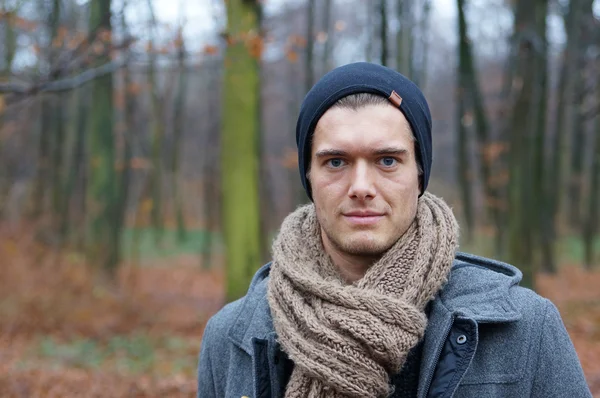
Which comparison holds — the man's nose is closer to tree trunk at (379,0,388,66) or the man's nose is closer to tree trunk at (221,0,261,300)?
tree trunk at (221,0,261,300)

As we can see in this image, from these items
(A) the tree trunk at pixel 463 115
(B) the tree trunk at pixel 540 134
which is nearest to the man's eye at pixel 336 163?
(B) the tree trunk at pixel 540 134

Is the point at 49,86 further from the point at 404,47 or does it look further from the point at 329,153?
the point at 404,47

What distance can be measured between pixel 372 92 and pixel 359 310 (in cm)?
81

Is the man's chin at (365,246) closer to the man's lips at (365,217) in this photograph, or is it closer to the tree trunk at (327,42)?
the man's lips at (365,217)

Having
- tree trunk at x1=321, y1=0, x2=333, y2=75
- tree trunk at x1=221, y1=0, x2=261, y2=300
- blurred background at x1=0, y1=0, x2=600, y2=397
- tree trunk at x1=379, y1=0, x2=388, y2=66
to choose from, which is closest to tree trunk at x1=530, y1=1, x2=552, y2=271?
blurred background at x1=0, y1=0, x2=600, y2=397

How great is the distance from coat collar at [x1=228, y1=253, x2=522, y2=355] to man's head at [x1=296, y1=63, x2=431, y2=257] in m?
0.29

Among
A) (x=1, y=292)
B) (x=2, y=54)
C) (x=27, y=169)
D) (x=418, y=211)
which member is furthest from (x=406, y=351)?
(x=27, y=169)

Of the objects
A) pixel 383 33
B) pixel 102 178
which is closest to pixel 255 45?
pixel 383 33

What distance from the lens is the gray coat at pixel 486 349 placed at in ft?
7.10

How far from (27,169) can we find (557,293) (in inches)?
732

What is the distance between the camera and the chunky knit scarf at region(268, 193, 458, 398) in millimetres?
2156

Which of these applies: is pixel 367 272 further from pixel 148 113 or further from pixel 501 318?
pixel 148 113

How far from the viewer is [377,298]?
Answer: 88.1 inches

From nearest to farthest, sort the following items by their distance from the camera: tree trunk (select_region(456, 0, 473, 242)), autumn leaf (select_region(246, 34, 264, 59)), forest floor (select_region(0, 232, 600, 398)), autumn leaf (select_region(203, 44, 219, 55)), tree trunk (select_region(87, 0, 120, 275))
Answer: forest floor (select_region(0, 232, 600, 398)) → autumn leaf (select_region(246, 34, 264, 59)) → autumn leaf (select_region(203, 44, 219, 55)) → tree trunk (select_region(87, 0, 120, 275)) → tree trunk (select_region(456, 0, 473, 242))
